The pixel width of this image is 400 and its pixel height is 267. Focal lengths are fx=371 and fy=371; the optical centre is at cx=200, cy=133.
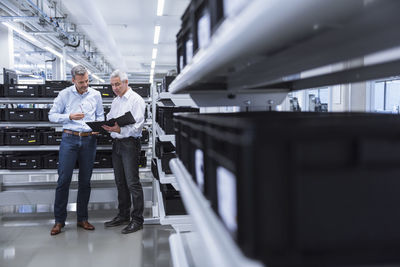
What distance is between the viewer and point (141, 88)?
14.2 feet

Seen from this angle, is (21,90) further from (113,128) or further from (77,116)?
(113,128)

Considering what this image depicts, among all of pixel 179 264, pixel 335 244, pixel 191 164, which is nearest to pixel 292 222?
pixel 335 244

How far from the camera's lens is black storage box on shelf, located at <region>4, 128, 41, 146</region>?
4211 mm

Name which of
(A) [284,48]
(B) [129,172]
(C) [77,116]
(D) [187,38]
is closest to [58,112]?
(C) [77,116]

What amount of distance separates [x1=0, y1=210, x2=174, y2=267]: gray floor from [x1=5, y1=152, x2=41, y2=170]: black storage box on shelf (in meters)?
0.59

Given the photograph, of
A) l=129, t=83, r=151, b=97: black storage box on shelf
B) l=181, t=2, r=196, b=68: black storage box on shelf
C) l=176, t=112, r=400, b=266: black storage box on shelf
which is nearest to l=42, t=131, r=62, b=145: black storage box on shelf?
l=129, t=83, r=151, b=97: black storage box on shelf

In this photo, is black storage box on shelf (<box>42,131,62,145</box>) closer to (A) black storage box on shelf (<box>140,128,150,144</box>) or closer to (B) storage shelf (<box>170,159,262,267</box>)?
(A) black storage box on shelf (<box>140,128,150,144</box>)

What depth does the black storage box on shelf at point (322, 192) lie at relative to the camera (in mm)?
549

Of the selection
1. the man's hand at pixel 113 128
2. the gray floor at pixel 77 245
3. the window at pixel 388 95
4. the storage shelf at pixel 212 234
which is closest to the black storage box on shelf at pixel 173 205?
the gray floor at pixel 77 245

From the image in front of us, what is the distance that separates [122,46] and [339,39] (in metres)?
11.8

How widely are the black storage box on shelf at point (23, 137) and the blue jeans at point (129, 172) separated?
113 cm

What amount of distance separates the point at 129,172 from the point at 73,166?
552 mm

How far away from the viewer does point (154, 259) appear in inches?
119

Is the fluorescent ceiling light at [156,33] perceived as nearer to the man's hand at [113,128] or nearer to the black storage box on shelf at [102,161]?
the black storage box on shelf at [102,161]
